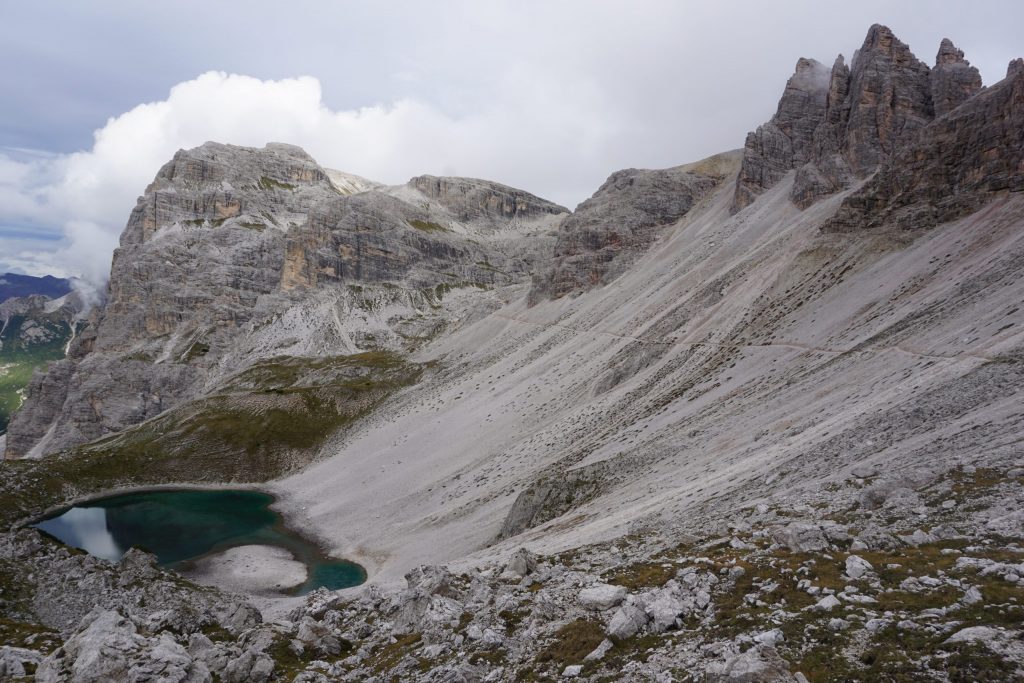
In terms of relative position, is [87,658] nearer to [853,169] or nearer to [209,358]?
[853,169]

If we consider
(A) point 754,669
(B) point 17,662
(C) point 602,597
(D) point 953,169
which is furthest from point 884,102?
(B) point 17,662

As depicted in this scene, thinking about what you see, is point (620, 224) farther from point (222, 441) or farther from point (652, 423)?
point (222, 441)

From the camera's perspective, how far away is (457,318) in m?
161

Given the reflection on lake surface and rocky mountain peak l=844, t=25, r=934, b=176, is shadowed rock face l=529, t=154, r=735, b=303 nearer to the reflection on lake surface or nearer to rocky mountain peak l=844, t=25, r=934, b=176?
rocky mountain peak l=844, t=25, r=934, b=176

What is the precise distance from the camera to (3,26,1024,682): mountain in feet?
57.1

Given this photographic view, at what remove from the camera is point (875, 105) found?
100125mm

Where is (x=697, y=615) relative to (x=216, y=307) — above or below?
below

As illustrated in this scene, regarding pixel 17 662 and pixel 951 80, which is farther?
pixel 951 80

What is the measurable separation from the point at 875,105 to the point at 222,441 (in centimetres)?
12882

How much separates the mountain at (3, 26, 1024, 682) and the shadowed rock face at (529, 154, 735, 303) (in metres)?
0.84

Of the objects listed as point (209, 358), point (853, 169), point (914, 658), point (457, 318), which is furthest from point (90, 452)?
point (853, 169)

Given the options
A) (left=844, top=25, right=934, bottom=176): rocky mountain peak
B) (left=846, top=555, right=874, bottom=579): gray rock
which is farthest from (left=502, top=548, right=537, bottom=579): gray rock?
(left=844, top=25, right=934, bottom=176): rocky mountain peak

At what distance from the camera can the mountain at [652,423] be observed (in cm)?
1741

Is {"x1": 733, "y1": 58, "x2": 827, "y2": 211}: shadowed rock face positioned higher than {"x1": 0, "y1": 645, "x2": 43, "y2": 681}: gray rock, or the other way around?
{"x1": 733, "y1": 58, "x2": 827, "y2": 211}: shadowed rock face
